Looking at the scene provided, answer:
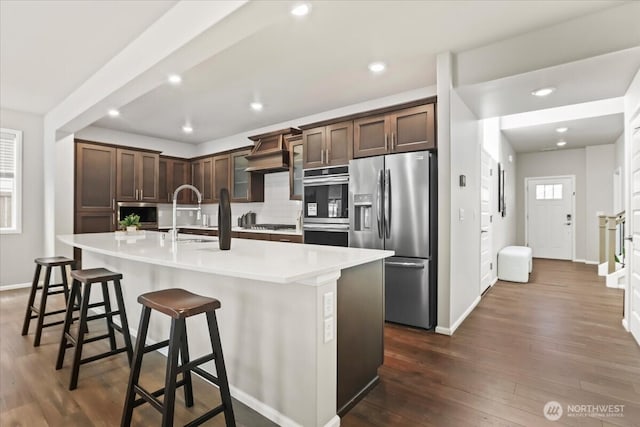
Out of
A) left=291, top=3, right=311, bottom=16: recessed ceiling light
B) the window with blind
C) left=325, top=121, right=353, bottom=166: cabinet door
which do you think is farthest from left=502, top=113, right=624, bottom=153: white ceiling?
the window with blind

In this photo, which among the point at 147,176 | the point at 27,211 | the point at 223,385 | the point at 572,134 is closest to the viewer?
the point at 223,385

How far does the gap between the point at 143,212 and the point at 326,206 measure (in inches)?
148

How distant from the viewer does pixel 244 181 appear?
575 cm

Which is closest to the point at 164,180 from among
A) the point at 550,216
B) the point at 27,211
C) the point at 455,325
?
the point at 27,211

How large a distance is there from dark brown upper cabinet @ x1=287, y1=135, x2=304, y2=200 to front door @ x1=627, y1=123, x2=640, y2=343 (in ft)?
11.7

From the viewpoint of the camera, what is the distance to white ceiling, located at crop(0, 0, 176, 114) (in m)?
2.34

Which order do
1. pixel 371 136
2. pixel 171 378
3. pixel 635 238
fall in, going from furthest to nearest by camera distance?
pixel 371 136 → pixel 635 238 → pixel 171 378

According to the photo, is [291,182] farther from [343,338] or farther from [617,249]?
[617,249]

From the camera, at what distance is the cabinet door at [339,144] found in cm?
383

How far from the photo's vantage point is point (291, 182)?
4840 millimetres

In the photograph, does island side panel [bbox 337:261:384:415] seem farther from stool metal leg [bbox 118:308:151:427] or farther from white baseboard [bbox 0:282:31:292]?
white baseboard [bbox 0:282:31:292]

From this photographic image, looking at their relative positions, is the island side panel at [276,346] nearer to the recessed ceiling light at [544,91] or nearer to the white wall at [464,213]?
the white wall at [464,213]

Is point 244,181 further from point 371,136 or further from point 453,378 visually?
point 453,378

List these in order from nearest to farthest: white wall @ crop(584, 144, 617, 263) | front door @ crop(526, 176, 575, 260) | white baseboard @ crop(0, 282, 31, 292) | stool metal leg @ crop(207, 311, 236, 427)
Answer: stool metal leg @ crop(207, 311, 236, 427), white baseboard @ crop(0, 282, 31, 292), white wall @ crop(584, 144, 617, 263), front door @ crop(526, 176, 575, 260)
